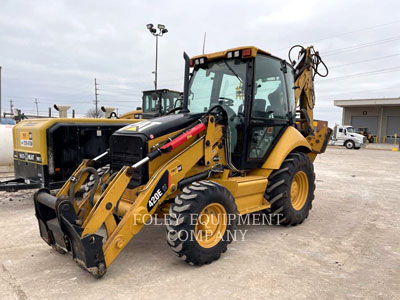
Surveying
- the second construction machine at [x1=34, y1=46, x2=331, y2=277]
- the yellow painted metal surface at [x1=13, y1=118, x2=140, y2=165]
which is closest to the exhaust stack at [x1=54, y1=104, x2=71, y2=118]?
the yellow painted metal surface at [x1=13, y1=118, x2=140, y2=165]

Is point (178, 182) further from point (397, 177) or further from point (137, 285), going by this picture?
point (397, 177)

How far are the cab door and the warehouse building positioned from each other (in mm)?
38444

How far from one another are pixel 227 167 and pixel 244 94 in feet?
3.44

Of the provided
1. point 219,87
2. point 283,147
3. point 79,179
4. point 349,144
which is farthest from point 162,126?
point 349,144

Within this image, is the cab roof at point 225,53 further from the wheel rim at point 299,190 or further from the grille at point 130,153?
the wheel rim at point 299,190

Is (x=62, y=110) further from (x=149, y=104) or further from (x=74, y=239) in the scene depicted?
(x=74, y=239)

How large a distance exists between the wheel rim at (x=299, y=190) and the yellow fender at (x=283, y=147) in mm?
523

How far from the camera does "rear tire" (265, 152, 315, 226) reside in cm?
480

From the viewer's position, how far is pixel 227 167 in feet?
14.6

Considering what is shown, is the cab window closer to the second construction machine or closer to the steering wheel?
the second construction machine

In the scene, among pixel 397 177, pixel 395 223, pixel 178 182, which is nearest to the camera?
pixel 178 182

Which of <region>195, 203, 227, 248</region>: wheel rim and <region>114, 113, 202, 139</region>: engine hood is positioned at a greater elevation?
<region>114, 113, 202, 139</region>: engine hood

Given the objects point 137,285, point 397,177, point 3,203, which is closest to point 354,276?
point 137,285

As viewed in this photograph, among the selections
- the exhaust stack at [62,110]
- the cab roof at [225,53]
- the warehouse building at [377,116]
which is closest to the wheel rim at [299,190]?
the cab roof at [225,53]
